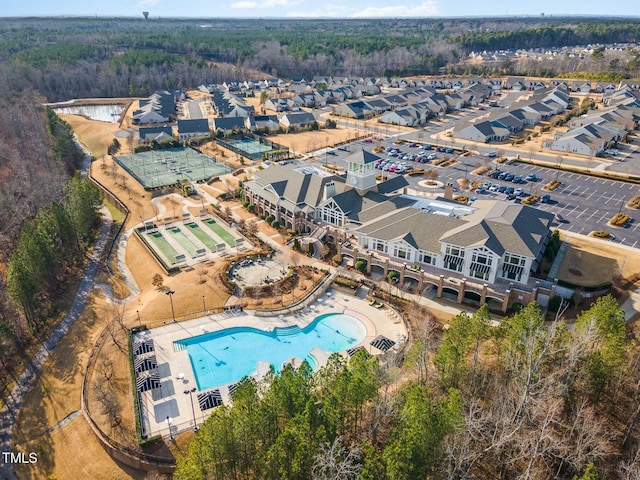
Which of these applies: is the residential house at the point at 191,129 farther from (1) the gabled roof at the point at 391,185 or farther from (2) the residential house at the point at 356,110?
(1) the gabled roof at the point at 391,185

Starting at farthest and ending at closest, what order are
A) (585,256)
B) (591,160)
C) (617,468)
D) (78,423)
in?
(591,160), (585,256), (78,423), (617,468)

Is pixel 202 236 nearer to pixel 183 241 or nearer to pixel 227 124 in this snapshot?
pixel 183 241

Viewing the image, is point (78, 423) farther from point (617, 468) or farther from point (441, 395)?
point (617, 468)

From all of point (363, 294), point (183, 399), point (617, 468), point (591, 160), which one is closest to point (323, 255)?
point (363, 294)

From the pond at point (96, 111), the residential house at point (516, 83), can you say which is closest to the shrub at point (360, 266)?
the pond at point (96, 111)

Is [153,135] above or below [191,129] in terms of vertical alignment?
below

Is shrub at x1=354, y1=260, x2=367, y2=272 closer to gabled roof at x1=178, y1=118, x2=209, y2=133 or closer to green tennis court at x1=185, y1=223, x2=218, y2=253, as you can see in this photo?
green tennis court at x1=185, y1=223, x2=218, y2=253

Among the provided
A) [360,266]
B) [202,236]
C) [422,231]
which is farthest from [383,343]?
[202,236]
